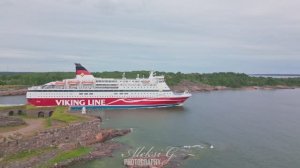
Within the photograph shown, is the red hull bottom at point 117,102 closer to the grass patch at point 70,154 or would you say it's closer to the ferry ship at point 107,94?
the ferry ship at point 107,94

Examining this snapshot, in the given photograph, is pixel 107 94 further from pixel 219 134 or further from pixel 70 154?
pixel 70 154

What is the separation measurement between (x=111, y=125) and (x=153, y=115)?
11.4 m

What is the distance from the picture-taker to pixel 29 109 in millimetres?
43344

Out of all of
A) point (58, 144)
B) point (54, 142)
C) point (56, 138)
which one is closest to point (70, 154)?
point (58, 144)

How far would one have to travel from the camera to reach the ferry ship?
190ft

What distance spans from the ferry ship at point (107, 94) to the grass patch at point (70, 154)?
3005 centimetres

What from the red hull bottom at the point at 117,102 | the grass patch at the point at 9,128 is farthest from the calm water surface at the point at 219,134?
the grass patch at the point at 9,128

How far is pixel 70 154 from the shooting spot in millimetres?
26484

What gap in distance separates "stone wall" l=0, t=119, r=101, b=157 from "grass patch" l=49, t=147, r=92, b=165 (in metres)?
0.99

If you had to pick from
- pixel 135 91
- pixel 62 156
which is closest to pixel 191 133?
pixel 62 156

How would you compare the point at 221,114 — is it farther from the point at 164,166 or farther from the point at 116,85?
the point at 164,166

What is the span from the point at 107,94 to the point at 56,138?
31.5 m

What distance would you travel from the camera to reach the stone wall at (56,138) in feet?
76.7

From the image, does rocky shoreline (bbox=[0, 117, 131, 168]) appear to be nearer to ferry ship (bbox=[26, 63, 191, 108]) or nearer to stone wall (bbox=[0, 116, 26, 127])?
stone wall (bbox=[0, 116, 26, 127])
